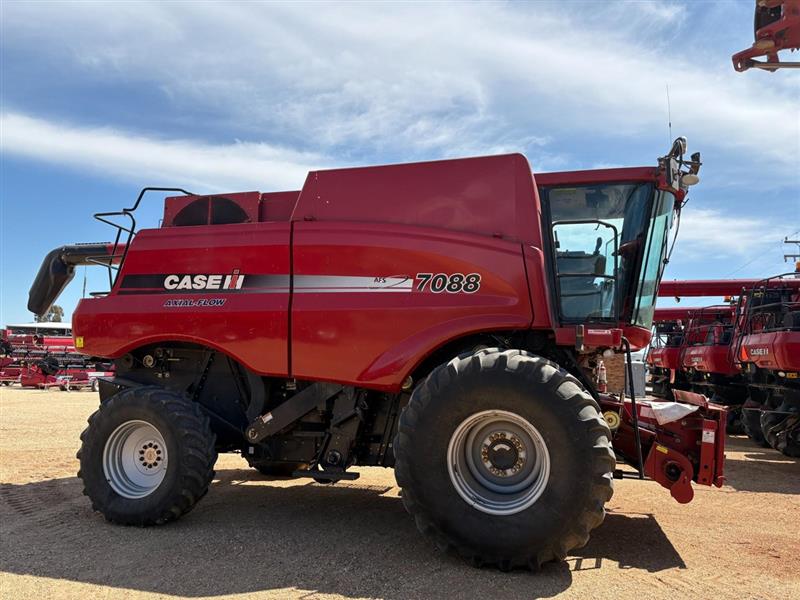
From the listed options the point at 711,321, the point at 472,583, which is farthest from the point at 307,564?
the point at 711,321

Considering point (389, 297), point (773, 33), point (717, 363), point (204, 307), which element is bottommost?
point (717, 363)

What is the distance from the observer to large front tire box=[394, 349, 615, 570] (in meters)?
4.23

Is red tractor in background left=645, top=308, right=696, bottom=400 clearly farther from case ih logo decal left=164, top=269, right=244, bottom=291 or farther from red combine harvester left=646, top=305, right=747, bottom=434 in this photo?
case ih logo decal left=164, top=269, right=244, bottom=291

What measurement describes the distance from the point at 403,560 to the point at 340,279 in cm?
216

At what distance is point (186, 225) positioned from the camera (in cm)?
624

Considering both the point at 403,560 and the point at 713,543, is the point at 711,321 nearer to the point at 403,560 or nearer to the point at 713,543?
the point at 713,543

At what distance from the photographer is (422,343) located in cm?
495

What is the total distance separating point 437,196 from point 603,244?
137 centimetres

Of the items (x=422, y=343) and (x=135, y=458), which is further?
(x=135, y=458)

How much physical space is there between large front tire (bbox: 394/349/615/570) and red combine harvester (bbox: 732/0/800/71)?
22.5 feet

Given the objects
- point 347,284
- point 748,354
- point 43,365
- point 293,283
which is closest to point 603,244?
point 347,284

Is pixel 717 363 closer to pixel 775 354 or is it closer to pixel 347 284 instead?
pixel 775 354

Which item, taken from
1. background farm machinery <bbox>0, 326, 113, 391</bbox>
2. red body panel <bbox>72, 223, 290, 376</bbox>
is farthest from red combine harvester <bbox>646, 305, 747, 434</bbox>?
background farm machinery <bbox>0, 326, 113, 391</bbox>

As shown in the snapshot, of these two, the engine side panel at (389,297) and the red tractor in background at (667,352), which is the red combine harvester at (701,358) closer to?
the red tractor in background at (667,352)
